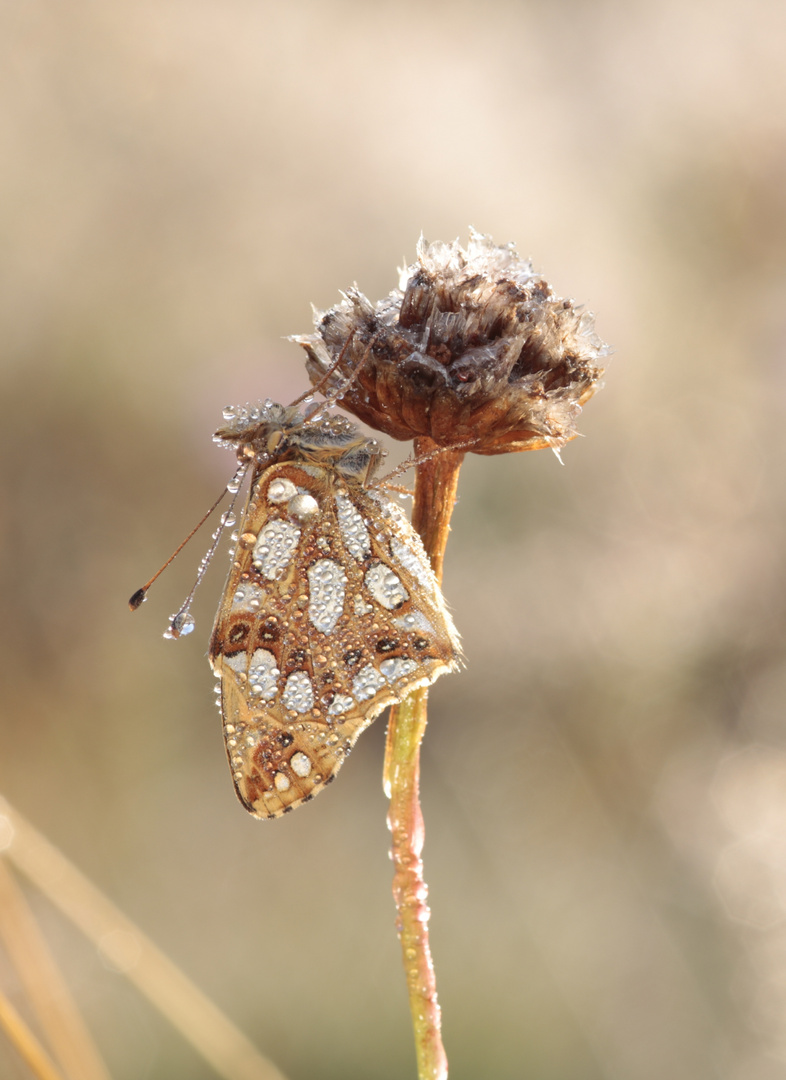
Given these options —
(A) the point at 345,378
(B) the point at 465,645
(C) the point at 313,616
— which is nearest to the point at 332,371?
(A) the point at 345,378

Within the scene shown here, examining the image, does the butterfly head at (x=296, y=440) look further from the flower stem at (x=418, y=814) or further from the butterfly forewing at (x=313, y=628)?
the flower stem at (x=418, y=814)

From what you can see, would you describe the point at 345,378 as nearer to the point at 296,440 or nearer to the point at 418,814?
the point at 296,440

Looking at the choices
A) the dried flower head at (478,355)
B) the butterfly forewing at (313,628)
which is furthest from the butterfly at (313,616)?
the dried flower head at (478,355)

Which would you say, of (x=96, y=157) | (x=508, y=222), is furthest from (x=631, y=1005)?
(x=96, y=157)

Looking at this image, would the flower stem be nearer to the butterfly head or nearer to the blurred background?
the butterfly head

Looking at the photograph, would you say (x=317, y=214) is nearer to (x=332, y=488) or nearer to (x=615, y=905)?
(x=332, y=488)
